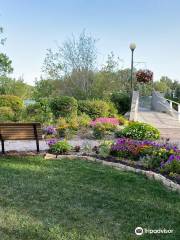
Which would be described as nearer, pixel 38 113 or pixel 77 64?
pixel 38 113

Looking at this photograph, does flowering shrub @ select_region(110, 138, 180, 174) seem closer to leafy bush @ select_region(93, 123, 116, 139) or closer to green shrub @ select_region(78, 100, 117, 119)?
leafy bush @ select_region(93, 123, 116, 139)

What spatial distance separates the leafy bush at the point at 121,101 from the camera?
22391 mm

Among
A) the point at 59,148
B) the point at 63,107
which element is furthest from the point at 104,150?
the point at 63,107

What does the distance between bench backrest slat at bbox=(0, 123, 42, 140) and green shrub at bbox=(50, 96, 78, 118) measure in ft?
24.8

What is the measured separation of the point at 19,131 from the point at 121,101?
1545cm

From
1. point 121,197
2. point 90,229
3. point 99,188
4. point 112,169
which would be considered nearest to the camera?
point 90,229

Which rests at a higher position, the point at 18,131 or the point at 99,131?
the point at 18,131

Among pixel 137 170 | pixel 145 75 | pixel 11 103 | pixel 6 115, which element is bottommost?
pixel 137 170

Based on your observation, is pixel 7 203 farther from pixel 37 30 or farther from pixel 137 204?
pixel 37 30

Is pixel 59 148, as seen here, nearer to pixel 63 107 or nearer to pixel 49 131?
pixel 49 131

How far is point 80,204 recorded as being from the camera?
14.8 feet

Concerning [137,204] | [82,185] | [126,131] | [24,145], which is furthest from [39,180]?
[126,131]

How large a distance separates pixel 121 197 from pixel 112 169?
5.57 ft

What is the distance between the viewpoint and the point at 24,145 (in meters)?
9.31
